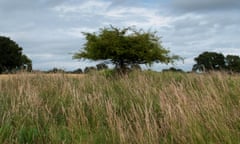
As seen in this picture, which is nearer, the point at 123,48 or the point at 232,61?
the point at 123,48

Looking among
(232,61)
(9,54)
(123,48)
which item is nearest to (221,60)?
(232,61)

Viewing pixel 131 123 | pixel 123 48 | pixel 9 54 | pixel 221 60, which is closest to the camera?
pixel 131 123

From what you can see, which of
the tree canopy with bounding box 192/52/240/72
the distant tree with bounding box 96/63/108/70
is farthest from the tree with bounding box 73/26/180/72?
the tree canopy with bounding box 192/52/240/72

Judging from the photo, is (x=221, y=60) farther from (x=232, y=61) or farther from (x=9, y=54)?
(x=9, y=54)

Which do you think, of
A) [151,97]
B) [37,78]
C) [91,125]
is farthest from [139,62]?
[91,125]

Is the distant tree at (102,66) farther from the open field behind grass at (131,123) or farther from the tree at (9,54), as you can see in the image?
the tree at (9,54)

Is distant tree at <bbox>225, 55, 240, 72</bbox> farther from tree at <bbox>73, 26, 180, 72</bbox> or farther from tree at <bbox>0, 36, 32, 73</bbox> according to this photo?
tree at <bbox>0, 36, 32, 73</bbox>

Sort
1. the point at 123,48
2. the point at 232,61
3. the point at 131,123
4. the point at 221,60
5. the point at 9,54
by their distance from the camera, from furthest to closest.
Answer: the point at 9,54 → the point at 232,61 → the point at 221,60 → the point at 123,48 → the point at 131,123

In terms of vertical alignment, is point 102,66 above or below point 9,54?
below

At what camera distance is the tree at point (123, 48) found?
22.2m

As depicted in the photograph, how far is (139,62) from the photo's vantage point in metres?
23.6

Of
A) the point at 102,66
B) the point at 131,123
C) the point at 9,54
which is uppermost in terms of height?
the point at 9,54

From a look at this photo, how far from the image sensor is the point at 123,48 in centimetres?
2206

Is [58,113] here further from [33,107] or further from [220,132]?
[220,132]
